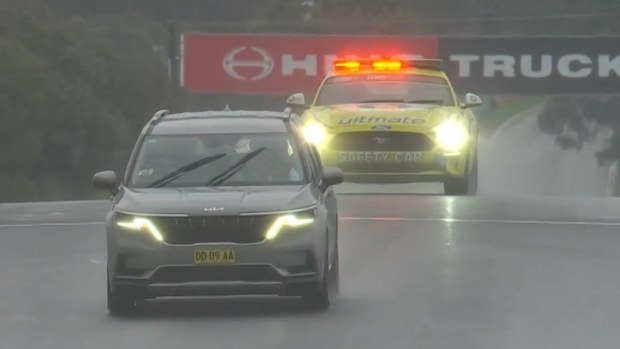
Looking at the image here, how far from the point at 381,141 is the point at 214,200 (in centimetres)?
1022

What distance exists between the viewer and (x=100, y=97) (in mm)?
64062

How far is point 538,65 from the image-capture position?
44000mm

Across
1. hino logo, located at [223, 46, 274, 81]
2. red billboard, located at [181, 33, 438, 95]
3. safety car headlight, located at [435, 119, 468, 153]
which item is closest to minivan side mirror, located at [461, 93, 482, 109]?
safety car headlight, located at [435, 119, 468, 153]

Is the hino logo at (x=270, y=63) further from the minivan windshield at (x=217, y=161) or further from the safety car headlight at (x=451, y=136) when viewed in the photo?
the minivan windshield at (x=217, y=161)

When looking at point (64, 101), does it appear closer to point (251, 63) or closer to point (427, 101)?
point (251, 63)

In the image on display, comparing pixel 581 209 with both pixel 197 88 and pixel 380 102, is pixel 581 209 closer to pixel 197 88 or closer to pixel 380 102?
pixel 380 102

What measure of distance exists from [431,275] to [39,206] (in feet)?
32.8

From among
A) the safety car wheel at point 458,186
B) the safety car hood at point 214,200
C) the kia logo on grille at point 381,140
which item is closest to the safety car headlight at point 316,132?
the kia logo on grille at point 381,140

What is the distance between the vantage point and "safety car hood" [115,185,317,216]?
12422mm

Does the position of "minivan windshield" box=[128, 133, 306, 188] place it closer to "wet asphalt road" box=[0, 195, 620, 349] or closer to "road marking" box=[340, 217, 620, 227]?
"wet asphalt road" box=[0, 195, 620, 349]

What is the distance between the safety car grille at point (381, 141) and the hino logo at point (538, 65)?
21562 mm

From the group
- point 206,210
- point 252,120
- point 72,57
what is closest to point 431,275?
point 252,120

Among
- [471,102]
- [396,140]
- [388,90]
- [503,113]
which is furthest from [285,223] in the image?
[503,113]

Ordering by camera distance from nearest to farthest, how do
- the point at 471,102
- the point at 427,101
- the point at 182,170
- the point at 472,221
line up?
1. the point at 182,170
2. the point at 472,221
3. the point at 427,101
4. the point at 471,102
